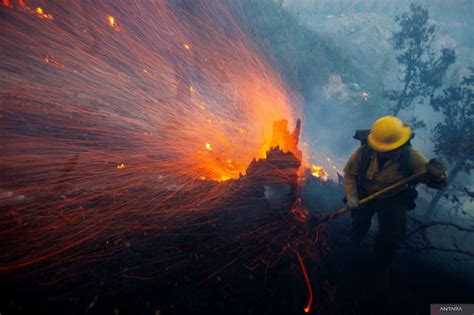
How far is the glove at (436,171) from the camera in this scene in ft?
12.9

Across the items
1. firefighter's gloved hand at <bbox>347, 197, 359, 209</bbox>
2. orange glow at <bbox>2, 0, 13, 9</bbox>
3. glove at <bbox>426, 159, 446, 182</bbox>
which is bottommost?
firefighter's gloved hand at <bbox>347, 197, 359, 209</bbox>

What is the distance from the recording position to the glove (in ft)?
12.9

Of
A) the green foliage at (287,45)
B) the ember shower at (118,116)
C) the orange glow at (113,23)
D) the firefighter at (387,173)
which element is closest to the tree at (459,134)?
the firefighter at (387,173)

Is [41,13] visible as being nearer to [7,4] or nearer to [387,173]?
[7,4]

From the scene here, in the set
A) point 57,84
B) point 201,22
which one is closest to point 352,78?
point 201,22

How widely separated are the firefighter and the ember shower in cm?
274

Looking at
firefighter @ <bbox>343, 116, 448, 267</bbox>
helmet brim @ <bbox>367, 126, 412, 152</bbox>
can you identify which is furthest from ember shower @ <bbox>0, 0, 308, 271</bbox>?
helmet brim @ <bbox>367, 126, 412, 152</bbox>

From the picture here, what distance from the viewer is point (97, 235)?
164 inches

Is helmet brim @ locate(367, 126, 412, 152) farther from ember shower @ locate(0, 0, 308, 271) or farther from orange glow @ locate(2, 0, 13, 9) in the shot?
orange glow @ locate(2, 0, 13, 9)

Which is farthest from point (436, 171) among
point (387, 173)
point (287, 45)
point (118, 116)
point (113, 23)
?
point (287, 45)

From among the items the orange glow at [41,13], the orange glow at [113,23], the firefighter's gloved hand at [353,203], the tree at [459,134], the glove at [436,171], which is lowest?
the firefighter's gloved hand at [353,203]

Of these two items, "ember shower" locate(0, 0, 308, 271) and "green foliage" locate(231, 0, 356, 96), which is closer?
"ember shower" locate(0, 0, 308, 271)

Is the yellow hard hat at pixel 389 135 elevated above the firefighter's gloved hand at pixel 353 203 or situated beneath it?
elevated above

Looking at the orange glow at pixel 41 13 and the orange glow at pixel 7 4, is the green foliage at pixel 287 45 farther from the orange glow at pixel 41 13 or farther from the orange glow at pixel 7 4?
the orange glow at pixel 7 4
